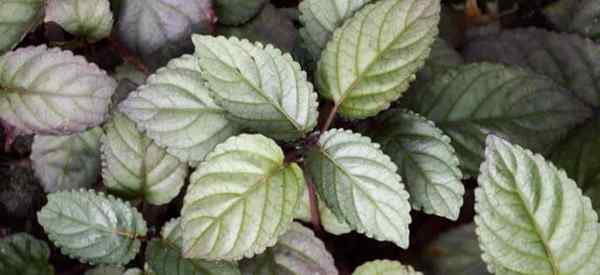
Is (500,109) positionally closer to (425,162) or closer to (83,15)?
(425,162)

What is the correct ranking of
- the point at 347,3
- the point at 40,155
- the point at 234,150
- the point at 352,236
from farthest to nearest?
the point at 352,236
the point at 40,155
the point at 347,3
the point at 234,150

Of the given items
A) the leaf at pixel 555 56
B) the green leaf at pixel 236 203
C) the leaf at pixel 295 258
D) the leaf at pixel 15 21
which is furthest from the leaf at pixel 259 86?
the leaf at pixel 555 56

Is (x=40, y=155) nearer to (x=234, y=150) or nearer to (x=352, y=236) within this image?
(x=234, y=150)

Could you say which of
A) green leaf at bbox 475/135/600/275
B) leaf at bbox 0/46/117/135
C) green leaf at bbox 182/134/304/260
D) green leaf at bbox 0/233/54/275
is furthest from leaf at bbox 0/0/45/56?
green leaf at bbox 475/135/600/275

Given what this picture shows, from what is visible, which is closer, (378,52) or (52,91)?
(378,52)

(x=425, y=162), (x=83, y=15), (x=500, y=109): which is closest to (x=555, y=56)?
(x=500, y=109)

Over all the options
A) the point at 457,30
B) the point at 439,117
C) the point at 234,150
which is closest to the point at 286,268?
the point at 234,150

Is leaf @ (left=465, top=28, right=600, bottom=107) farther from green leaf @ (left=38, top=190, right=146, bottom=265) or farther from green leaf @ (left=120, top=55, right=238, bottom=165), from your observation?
green leaf @ (left=38, top=190, right=146, bottom=265)
